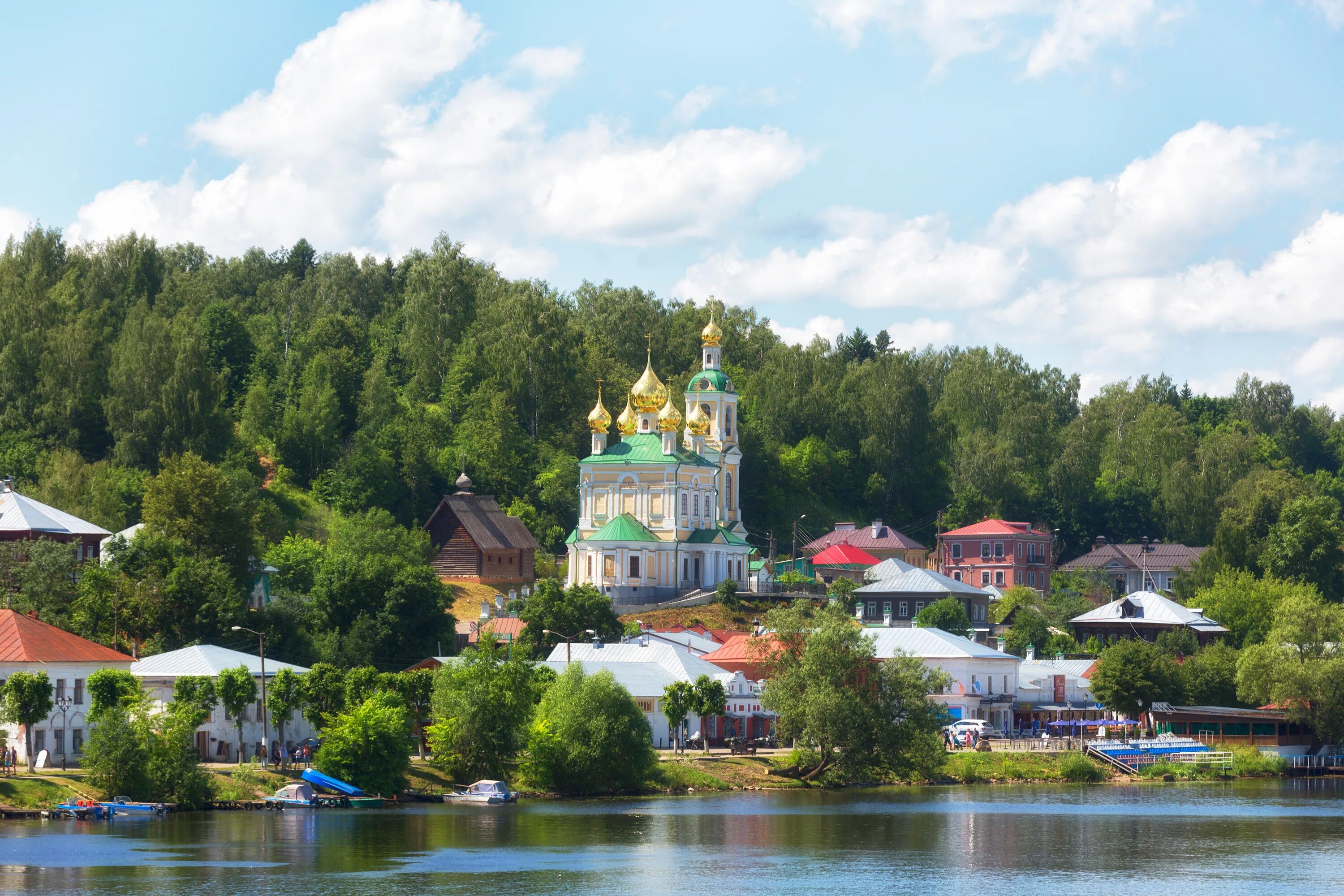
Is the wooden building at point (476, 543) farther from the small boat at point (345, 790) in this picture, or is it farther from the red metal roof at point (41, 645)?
the small boat at point (345, 790)

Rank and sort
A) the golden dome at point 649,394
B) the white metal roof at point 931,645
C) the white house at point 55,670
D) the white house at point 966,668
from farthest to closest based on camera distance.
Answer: the golden dome at point 649,394
the white metal roof at point 931,645
the white house at point 966,668
the white house at point 55,670

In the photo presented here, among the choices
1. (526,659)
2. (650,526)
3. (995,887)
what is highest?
(650,526)

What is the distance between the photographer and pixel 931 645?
4055 inches

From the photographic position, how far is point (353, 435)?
427 ft

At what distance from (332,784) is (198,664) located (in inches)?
380

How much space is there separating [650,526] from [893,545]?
76.7 ft

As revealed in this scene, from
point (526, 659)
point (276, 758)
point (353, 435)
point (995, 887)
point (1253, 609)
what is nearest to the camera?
point (995, 887)

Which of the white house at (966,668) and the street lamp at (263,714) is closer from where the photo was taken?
the street lamp at (263,714)

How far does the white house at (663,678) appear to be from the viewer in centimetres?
8550

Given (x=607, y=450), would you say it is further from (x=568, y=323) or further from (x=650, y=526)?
(x=568, y=323)

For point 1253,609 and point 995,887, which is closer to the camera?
point 995,887

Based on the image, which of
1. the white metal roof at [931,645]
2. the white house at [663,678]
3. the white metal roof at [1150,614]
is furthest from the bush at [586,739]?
the white metal roof at [1150,614]

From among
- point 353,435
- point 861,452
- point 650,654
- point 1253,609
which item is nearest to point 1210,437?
point 861,452

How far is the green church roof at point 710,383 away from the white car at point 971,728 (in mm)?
42248
